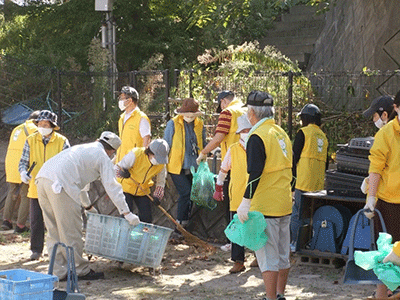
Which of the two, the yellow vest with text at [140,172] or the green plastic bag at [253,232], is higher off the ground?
the yellow vest with text at [140,172]

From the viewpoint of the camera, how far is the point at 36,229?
9.39 m

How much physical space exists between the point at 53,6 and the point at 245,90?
5.27m

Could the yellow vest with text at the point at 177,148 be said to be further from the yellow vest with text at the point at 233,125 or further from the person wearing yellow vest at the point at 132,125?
the yellow vest with text at the point at 233,125

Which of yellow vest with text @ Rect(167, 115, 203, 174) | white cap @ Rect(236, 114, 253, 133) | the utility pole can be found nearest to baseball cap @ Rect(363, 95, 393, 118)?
white cap @ Rect(236, 114, 253, 133)

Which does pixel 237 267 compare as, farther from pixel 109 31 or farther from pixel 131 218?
pixel 109 31

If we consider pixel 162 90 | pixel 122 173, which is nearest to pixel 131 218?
pixel 122 173


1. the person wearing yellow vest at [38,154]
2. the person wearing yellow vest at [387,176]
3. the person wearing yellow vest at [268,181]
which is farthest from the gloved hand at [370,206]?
the person wearing yellow vest at [38,154]

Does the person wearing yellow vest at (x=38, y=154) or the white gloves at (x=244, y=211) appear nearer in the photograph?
the white gloves at (x=244, y=211)

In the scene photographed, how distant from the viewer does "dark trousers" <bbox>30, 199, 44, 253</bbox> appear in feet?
30.8

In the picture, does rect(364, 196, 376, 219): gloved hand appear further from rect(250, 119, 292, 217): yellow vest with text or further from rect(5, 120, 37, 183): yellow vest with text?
rect(5, 120, 37, 183): yellow vest with text

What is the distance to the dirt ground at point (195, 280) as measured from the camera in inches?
304

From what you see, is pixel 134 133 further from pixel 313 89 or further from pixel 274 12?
pixel 274 12

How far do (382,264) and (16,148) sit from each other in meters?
7.02

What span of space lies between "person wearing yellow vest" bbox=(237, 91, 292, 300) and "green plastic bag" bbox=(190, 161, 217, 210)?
2.97 meters
